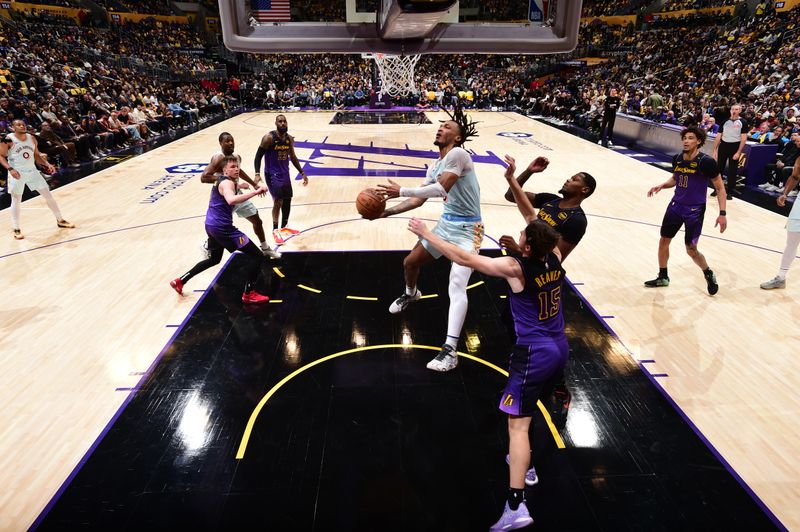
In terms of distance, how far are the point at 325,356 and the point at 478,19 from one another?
361 centimetres

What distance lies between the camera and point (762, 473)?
130 inches

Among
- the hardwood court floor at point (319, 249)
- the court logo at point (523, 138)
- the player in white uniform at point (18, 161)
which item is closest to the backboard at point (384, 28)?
the hardwood court floor at point (319, 249)

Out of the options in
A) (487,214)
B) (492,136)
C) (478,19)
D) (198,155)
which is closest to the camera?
(478,19)

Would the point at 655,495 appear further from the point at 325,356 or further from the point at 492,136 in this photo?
the point at 492,136

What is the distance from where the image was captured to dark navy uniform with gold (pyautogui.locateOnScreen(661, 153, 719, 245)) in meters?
5.23

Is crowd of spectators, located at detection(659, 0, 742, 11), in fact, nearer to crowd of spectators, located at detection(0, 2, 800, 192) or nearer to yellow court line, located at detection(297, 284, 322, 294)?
crowd of spectators, located at detection(0, 2, 800, 192)

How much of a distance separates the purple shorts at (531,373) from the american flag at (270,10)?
12.8 feet

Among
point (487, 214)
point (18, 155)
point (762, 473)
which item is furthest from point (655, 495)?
point (18, 155)

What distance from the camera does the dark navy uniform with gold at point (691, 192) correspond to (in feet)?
17.1

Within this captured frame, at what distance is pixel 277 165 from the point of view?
6.98 m

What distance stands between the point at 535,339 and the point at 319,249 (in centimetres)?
471

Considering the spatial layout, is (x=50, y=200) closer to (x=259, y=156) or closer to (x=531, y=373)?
(x=259, y=156)

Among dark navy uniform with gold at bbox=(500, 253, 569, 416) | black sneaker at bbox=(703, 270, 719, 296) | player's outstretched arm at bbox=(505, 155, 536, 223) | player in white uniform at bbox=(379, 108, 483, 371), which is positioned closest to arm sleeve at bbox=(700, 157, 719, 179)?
black sneaker at bbox=(703, 270, 719, 296)

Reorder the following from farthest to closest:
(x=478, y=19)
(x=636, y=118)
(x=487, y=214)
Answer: (x=636, y=118) → (x=487, y=214) → (x=478, y=19)
